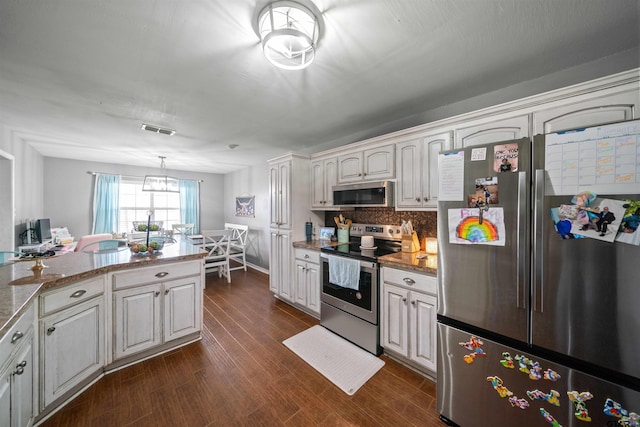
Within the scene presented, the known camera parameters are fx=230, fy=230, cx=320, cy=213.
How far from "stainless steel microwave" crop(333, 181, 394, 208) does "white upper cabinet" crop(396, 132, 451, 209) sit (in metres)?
0.11

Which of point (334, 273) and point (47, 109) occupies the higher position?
point (47, 109)

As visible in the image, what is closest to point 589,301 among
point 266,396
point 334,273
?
point 334,273

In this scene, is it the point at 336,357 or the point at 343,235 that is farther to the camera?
the point at 343,235

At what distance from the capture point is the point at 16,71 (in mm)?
1708

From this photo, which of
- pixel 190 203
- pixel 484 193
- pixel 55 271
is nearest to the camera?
pixel 484 193

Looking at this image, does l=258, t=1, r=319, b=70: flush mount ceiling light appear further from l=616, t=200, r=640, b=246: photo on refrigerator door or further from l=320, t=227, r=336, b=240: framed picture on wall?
l=320, t=227, r=336, b=240: framed picture on wall

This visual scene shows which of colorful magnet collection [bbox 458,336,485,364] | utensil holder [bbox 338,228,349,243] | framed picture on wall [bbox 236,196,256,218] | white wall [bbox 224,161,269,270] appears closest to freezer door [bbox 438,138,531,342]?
colorful magnet collection [bbox 458,336,485,364]

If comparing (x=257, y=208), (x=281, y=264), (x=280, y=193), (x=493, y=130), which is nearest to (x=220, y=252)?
(x=257, y=208)

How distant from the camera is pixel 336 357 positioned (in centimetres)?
216

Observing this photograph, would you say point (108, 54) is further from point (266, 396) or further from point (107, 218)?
point (107, 218)

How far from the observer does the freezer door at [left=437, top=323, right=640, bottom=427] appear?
1048 mm

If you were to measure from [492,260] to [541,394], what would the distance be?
0.69 metres

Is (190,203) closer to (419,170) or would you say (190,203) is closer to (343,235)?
(343,235)

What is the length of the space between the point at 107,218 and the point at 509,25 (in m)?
7.10
